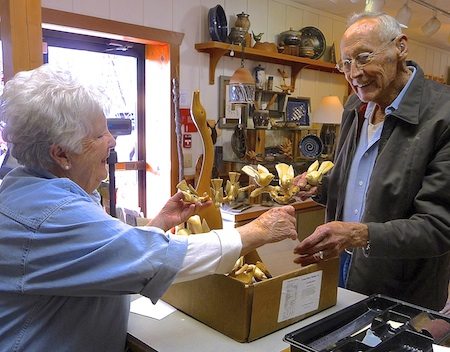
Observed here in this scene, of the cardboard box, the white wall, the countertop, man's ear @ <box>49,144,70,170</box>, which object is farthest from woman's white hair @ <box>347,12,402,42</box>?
the white wall

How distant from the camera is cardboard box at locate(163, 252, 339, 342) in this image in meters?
1.03

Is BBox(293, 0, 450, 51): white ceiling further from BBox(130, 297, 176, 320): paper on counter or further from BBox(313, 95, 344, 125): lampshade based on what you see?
BBox(130, 297, 176, 320): paper on counter

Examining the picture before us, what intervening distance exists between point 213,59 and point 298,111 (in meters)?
1.24

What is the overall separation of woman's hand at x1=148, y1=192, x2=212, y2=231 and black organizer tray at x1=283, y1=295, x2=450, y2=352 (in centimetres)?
48

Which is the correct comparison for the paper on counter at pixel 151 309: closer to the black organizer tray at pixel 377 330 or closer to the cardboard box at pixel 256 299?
the cardboard box at pixel 256 299

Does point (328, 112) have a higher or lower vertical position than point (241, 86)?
lower

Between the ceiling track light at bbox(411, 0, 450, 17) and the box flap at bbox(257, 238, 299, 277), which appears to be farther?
the ceiling track light at bbox(411, 0, 450, 17)

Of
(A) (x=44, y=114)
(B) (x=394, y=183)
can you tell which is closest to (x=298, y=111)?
(B) (x=394, y=183)

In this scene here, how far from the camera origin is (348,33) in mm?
1551

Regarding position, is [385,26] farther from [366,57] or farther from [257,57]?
[257,57]

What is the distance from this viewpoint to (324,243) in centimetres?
118

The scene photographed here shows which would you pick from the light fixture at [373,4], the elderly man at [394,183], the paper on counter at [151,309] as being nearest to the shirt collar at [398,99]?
the elderly man at [394,183]

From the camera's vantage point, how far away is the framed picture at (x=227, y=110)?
364 centimetres

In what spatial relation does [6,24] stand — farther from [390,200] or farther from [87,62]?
[87,62]
